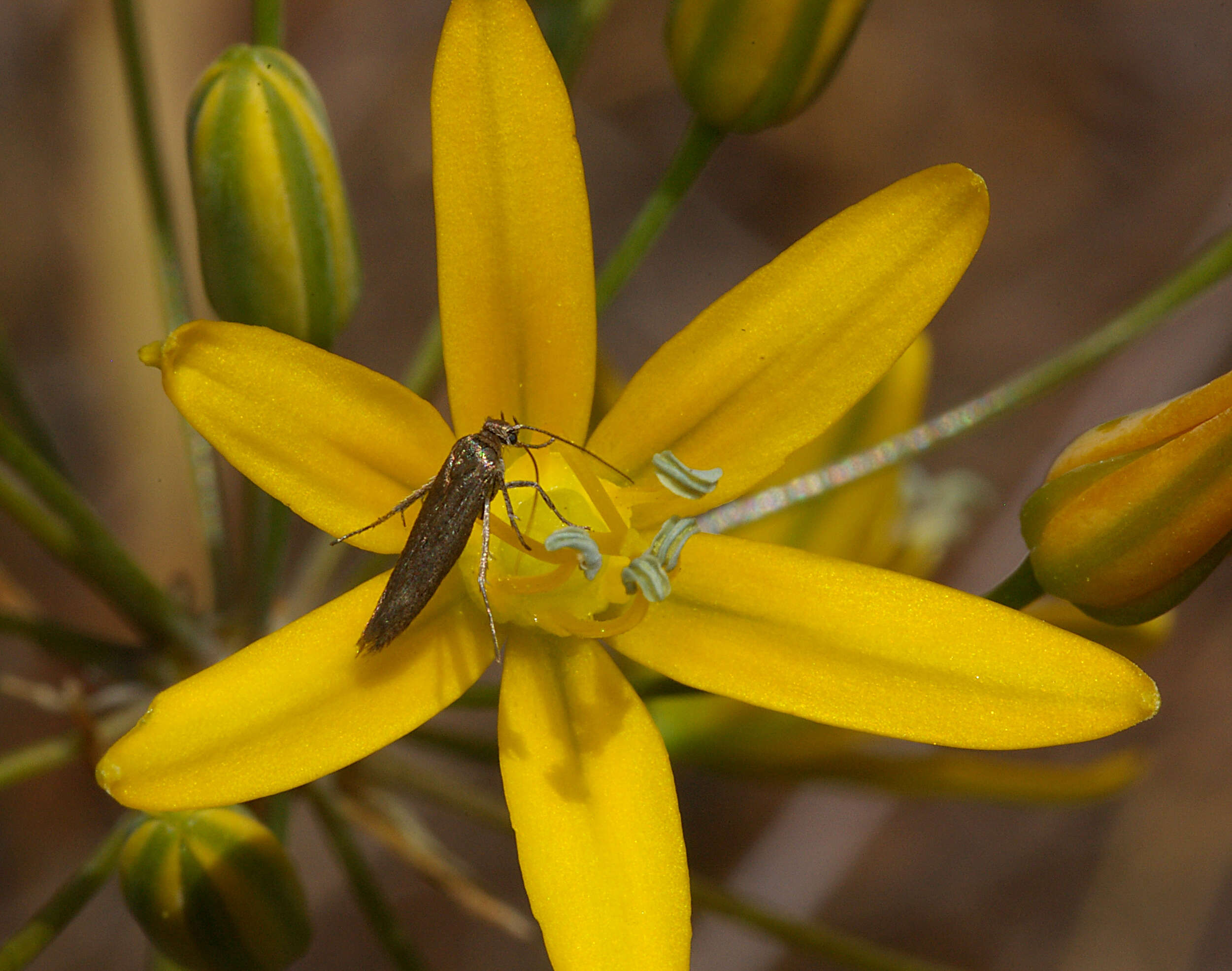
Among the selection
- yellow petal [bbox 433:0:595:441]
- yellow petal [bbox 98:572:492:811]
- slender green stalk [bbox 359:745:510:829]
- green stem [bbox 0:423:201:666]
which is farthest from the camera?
slender green stalk [bbox 359:745:510:829]

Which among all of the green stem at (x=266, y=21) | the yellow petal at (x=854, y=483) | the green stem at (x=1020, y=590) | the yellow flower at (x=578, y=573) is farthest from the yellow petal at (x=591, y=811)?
the green stem at (x=266, y=21)

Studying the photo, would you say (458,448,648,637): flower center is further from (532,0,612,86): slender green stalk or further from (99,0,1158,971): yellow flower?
(532,0,612,86): slender green stalk

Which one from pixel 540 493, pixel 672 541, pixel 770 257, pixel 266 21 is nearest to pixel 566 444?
pixel 540 493

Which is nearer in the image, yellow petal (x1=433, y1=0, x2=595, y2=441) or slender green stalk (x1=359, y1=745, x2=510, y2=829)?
yellow petal (x1=433, y1=0, x2=595, y2=441)

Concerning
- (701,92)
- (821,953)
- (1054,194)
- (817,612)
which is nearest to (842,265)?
(817,612)

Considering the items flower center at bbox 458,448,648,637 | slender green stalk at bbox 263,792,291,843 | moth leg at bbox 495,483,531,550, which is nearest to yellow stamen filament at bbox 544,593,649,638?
flower center at bbox 458,448,648,637

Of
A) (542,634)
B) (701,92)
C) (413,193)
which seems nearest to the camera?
(542,634)

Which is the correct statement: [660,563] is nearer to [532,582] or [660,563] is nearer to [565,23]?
[532,582]

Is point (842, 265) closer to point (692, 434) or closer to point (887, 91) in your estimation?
point (692, 434)
